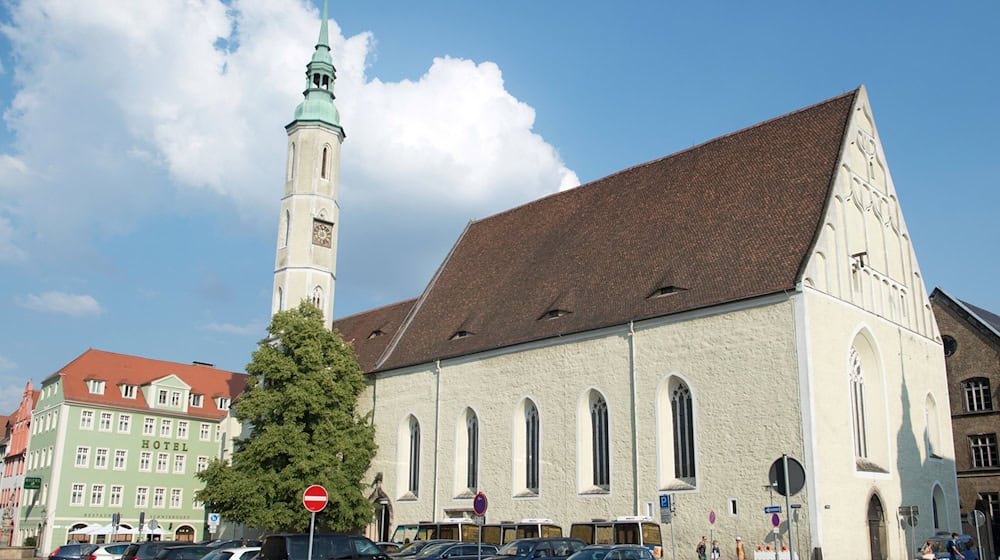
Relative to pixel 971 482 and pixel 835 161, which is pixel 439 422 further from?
pixel 971 482

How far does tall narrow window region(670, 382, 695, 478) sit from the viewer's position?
2759 cm

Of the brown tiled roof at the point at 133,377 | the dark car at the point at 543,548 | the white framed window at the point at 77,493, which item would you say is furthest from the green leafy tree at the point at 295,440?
the white framed window at the point at 77,493

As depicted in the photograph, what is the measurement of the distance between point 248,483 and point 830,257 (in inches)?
824

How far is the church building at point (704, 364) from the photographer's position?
84.2 feet

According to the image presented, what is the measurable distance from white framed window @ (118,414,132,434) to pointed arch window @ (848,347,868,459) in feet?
138

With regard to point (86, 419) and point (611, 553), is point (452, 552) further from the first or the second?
point (86, 419)

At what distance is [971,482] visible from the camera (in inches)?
1544

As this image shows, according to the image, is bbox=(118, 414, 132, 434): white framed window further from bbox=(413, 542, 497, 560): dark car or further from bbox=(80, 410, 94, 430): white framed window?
bbox=(413, 542, 497, 560): dark car

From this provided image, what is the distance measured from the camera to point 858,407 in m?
28.0

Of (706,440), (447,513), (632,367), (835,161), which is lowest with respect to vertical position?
(447,513)

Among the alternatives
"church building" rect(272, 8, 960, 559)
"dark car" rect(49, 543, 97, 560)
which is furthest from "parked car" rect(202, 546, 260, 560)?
"church building" rect(272, 8, 960, 559)

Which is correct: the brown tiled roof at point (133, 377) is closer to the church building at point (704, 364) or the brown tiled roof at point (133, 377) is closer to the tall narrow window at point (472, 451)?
the church building at point (704, 364)

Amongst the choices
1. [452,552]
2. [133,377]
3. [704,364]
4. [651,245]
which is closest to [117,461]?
[133,377]

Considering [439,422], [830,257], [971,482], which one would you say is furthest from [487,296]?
[971,482]
